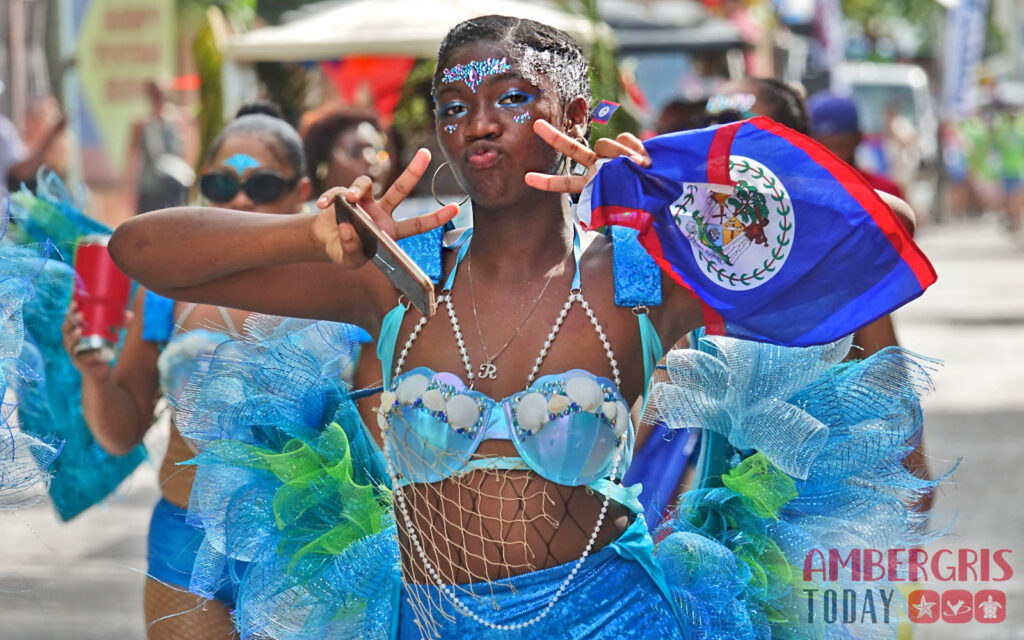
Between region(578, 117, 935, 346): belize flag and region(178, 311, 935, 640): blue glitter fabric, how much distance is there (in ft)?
1.17

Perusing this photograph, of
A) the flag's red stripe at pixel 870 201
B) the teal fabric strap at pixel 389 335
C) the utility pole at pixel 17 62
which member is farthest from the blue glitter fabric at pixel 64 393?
the utility pole at pixel 17 62

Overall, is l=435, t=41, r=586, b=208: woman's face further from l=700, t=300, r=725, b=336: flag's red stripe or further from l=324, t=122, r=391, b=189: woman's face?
l=324, t=122, r=391, b=189: woman's face

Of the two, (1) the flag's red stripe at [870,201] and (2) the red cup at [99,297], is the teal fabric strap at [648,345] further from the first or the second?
(2) the red cup at [99,297]

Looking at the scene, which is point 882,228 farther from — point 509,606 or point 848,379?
point 509,606

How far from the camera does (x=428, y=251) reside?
306 cm

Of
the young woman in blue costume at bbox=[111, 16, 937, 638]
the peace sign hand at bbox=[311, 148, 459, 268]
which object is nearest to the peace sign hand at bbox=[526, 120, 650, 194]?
the young woman in blue costume at bbox=[111, 16, 937, 638]

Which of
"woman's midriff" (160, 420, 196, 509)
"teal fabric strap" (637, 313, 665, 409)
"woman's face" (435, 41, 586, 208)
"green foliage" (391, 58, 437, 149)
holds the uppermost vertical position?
"woman's face" (435, 41, 586, 208)

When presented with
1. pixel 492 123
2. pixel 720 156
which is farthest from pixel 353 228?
pixel 720 156

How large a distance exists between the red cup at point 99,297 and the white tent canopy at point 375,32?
214 inches

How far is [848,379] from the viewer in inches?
128

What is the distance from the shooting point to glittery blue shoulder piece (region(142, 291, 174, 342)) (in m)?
4.40

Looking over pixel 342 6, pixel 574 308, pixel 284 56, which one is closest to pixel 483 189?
pixel 574 308

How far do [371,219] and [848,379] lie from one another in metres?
1.23

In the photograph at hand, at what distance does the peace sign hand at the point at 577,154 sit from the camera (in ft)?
9.11
